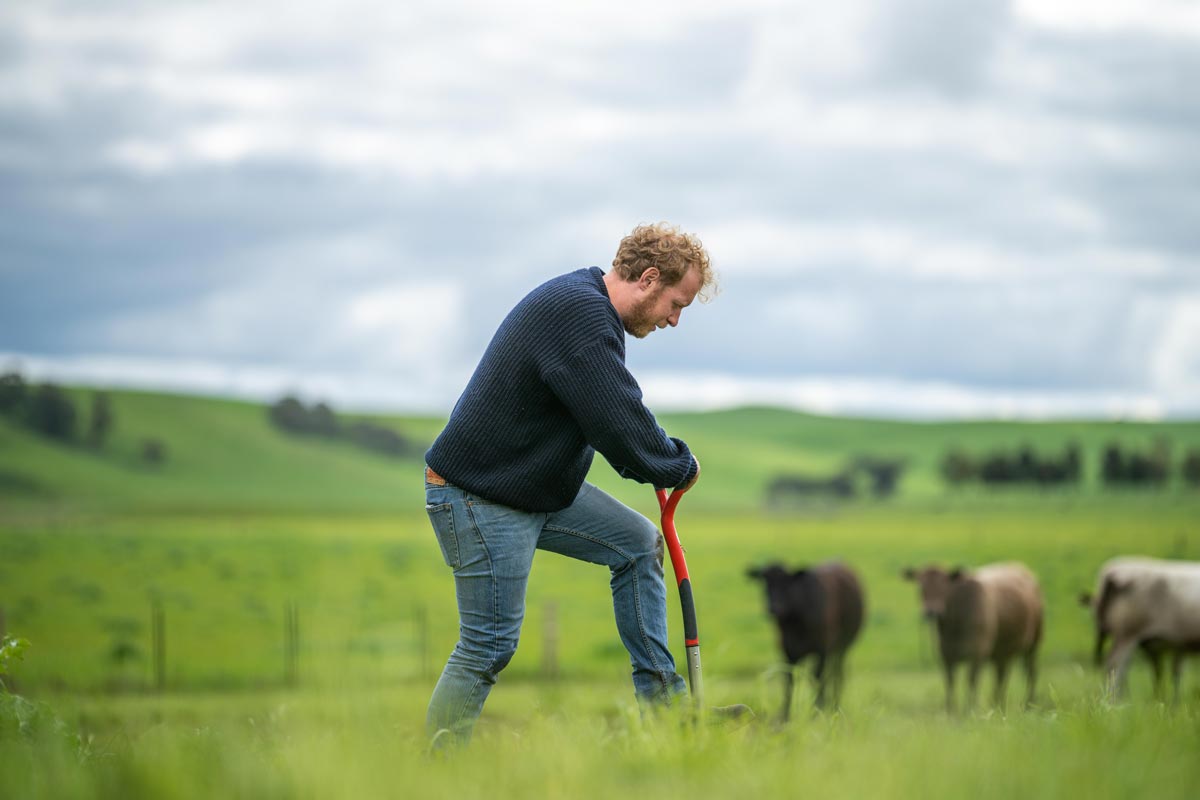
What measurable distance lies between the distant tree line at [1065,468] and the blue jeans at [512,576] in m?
123

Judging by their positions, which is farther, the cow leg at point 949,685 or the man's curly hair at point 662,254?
the cow leg at point 949,685

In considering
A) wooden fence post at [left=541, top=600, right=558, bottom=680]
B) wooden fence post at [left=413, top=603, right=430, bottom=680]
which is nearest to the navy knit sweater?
wooden fence post at [left=413, top=603, right=430, bottom=680]

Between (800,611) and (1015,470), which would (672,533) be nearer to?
(800,611)

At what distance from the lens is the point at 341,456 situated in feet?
422

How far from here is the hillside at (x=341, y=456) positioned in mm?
103000

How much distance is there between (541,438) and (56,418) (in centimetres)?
12524

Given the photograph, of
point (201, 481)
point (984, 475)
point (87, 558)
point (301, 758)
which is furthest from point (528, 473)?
point (984, 475)

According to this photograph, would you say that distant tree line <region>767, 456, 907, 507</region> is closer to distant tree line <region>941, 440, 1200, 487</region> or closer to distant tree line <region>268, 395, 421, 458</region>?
distant tree line <region>941, 440, 1200, 487</region>

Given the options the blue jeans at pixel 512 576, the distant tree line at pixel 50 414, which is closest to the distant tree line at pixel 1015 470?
the distant tree line at pixel 50 414

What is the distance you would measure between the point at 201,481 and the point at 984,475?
75.5 metres

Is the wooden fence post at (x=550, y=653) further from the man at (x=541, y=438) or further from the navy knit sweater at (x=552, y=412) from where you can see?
the navy knit sweater at (x=552, y=412)

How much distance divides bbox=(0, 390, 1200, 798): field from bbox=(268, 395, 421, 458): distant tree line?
31.1 metres

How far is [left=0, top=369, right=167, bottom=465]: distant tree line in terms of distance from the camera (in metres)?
118

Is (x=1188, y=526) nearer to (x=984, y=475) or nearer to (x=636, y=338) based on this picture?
(x=984, y=475)
